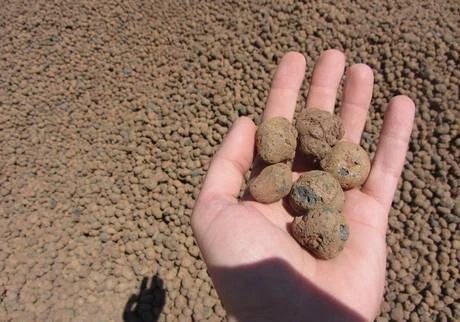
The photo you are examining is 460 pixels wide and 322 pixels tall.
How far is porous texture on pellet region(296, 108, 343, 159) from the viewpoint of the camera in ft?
10.1

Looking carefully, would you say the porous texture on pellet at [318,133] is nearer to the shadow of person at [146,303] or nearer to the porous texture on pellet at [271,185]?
the porous texture on pellet at [271,185]

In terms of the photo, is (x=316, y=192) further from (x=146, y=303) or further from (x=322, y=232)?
(x=146, y=303)

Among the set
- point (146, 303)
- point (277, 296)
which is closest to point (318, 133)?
point (277, 296)

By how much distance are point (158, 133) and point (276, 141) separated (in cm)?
179

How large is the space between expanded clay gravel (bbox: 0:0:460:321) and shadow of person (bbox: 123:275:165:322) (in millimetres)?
12

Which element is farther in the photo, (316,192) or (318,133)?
(318,133)

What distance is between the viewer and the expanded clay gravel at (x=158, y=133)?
3869 mm

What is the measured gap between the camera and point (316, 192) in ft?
9.37

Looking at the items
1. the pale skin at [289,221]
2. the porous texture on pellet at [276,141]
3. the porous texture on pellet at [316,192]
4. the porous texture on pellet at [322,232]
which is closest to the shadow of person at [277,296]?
the pale skin at [289,221]

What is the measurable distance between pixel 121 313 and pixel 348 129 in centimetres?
242

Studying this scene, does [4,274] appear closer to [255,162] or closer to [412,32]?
[255,162]

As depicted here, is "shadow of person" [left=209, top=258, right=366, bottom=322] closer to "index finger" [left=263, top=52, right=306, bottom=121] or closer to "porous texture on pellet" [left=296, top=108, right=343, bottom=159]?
"porous texture on pellet" [left=296, top=108, right=343, bottom=159]

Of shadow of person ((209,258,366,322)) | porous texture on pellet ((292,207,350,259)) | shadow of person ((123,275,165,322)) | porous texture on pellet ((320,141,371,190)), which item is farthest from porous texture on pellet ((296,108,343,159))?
shadow of person ((123,275,165,322))

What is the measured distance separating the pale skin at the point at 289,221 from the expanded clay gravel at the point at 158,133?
38.7 inches
